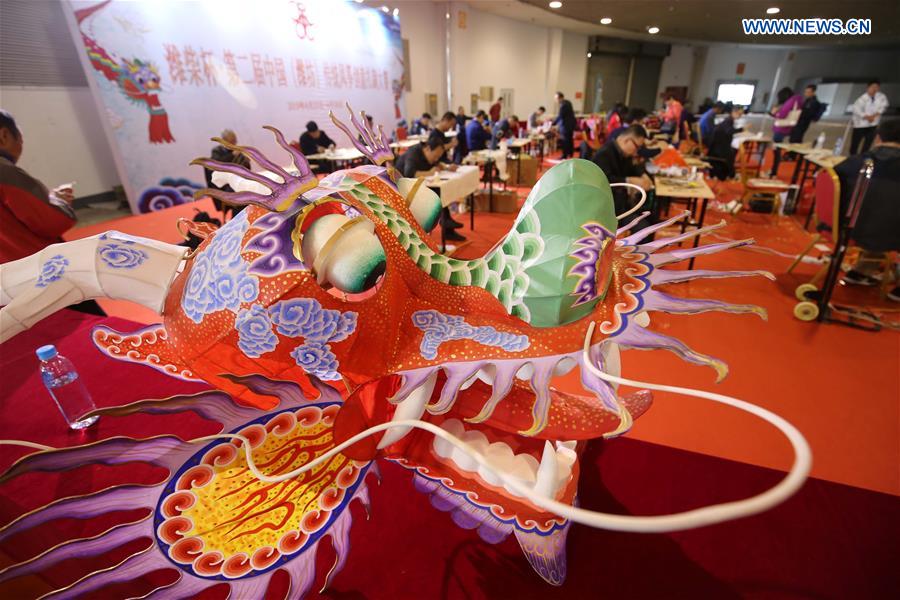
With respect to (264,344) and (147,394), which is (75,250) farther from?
(147,394)

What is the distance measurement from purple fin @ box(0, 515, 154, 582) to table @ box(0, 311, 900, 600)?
0.29m

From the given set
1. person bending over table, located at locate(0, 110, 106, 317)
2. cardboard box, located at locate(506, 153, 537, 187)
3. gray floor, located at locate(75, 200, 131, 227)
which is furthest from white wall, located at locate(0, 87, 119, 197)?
cardboard box, located at locate(506, 153, 537, 187)

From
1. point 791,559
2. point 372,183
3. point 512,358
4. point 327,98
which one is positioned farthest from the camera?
point 327,98

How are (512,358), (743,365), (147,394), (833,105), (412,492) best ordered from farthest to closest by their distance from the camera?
(833,105), (743,365), (147,394), (412,492), (512,358)

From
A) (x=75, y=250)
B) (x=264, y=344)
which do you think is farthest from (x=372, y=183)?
(x=75, y=250)

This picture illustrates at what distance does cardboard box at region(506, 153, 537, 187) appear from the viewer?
702 centimetres

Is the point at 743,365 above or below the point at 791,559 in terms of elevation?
below

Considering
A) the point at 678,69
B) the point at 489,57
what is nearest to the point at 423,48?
the point at 489,57

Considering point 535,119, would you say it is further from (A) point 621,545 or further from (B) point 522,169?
(A) point 621,545

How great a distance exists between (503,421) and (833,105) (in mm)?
20476

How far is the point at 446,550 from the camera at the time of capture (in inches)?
46.6

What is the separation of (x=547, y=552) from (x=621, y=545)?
303mm

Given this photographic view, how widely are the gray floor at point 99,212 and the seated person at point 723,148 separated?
26.6 ft

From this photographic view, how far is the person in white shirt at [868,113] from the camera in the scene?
639 cm
